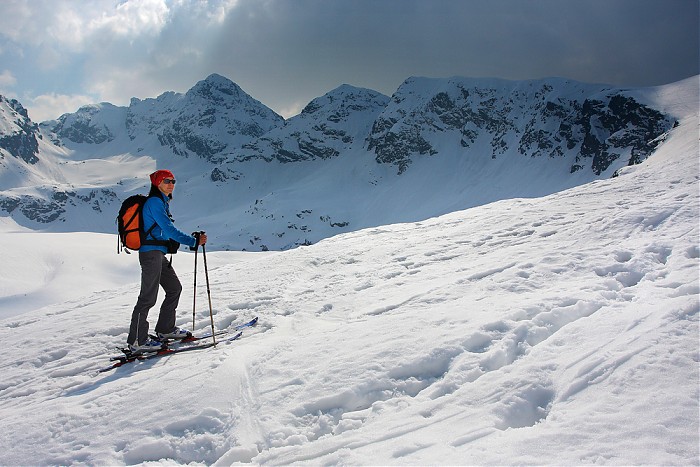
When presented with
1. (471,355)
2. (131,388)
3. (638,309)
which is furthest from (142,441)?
(638,309)

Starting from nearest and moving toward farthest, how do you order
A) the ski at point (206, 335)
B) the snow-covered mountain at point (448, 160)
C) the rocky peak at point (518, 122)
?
1. the ski at point (206, 335)
2. the rocky peak at point (518, 122)
3. the snow-covered mountain at point (448, 160)

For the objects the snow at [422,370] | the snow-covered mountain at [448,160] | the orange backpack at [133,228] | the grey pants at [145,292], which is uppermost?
the snow-covered mountain at [448,160]

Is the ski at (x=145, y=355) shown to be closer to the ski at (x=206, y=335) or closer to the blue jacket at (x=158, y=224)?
the ski at (x=206, y=335)

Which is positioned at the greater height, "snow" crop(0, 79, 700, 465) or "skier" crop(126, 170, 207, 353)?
"skier" crop(126, 170, 207, 353)

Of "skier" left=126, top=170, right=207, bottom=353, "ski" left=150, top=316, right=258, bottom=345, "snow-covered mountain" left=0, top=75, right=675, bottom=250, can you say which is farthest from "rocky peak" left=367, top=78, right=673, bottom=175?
"skier" left=126, top=170, right=207, bottom=353

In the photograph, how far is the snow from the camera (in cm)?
355

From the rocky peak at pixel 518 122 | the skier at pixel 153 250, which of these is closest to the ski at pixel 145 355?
the skier at pixel 153 250

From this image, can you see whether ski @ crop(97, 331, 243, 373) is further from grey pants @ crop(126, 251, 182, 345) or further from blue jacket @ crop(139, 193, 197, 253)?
blue jacket @ crop(139, 193, 197, 253)

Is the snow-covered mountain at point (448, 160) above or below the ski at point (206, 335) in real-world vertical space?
above

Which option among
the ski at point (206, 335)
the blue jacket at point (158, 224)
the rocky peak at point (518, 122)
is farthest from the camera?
the rocky peak at point (518, 122)

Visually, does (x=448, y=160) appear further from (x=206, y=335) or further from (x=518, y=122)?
(x=206, y=335)

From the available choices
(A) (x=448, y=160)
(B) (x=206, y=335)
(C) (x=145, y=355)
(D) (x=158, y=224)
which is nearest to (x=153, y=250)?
(D) (x=158, y=224)

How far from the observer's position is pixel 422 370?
16.1 ft

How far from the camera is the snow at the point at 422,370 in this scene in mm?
3547
